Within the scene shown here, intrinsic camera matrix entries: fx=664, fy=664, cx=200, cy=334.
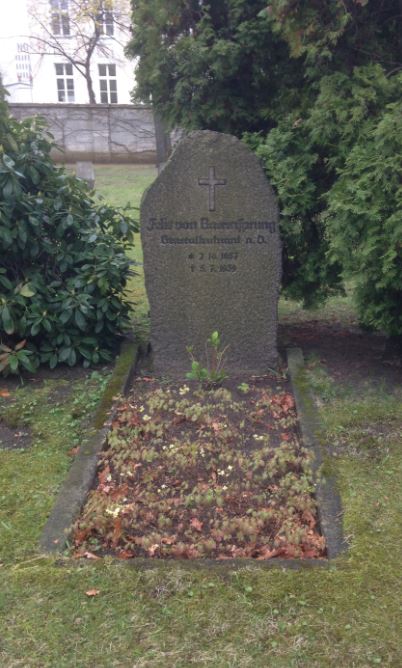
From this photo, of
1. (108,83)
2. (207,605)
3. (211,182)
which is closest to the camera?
(207,605)

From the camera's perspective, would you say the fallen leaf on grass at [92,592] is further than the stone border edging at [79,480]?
No

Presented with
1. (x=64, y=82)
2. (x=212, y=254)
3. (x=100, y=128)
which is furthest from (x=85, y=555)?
(x=64, y=82)

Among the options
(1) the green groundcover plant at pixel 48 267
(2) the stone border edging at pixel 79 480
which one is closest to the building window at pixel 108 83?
(1) the green groundcover plant at pixel 48 267

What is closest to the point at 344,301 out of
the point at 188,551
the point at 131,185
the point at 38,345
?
the point at 38,345

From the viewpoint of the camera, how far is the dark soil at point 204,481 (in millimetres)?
3025

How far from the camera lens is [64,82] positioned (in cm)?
3462

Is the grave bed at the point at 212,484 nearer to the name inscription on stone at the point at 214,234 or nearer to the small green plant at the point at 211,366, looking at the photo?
the small green plant at the point at 211,366

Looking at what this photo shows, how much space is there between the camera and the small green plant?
4.72 metres

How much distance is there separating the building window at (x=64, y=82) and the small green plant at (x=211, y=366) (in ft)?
108

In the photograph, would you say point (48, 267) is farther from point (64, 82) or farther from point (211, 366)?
point (64, 82)

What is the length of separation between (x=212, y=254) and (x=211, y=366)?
862 mm

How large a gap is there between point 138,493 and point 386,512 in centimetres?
124

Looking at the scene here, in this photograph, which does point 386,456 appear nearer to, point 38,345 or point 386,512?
point 386,512

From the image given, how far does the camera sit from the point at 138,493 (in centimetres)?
344
